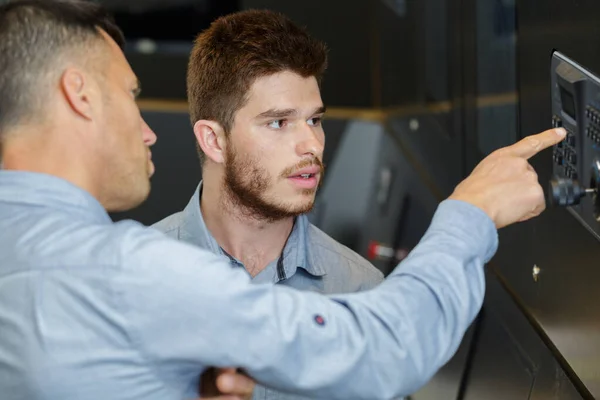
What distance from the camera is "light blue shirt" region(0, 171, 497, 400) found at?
3.72 ft

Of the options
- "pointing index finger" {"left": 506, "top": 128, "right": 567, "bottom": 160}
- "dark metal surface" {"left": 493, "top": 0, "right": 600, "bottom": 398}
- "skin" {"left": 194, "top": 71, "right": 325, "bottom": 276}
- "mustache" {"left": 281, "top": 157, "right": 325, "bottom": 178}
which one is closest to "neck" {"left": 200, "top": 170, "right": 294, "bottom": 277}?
"skin" {"left": 194, "top": 71, "right": 325, "bottom": 276}

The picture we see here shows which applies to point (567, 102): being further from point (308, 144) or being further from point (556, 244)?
point (308, 144)

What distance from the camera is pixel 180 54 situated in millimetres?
3979

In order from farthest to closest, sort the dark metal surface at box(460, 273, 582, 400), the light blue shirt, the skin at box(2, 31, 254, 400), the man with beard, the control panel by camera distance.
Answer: the man with beard → the dark metal surface at box(460, 273, 582, 400) → the control panel → the skin at box(2, 31, 254, 400) → the light blue shirt

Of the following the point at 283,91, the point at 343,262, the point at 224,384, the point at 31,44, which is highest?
the point at 31,44

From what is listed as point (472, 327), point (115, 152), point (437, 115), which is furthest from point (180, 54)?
point (115, 152)

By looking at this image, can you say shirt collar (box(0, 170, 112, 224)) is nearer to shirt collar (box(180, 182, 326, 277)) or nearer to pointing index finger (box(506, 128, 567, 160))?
pointing index finger (box(506, 128, 567, 160))

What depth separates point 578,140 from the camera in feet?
4.75

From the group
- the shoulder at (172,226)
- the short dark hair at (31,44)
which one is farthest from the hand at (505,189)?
the shoulder at (172,226)

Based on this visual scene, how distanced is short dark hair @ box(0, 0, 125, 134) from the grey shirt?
644 mm

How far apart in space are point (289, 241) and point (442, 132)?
806mm

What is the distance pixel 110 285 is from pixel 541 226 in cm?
83

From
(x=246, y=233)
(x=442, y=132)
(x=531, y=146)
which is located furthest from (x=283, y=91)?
(x=442, y=132)

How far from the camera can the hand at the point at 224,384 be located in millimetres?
1273
